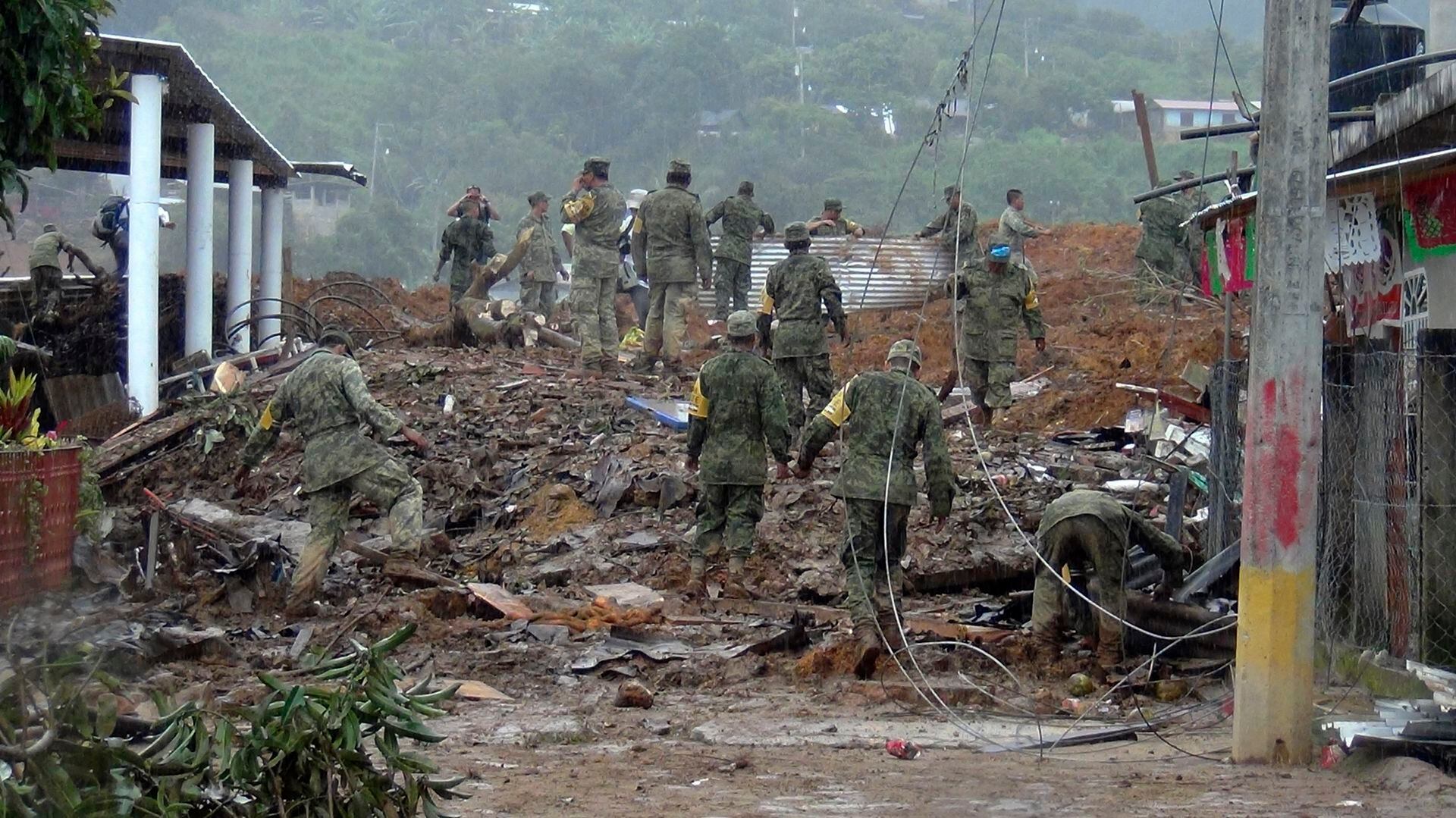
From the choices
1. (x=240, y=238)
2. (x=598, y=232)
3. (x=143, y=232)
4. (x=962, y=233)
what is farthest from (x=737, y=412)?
(x=240, y=238)

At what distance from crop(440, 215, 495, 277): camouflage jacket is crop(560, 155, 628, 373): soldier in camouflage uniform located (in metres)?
4.25

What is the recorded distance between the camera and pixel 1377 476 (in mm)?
7207

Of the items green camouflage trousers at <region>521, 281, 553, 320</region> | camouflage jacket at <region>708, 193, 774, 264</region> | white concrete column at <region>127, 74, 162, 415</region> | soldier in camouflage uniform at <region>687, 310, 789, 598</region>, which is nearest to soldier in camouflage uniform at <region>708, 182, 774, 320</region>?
camouflage jacket at <region>708, 193, 774, 264</region>

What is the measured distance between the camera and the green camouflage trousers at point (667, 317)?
15414 millimetres

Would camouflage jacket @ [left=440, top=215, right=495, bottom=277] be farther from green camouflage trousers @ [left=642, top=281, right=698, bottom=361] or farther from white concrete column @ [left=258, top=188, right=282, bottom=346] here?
green camouflage trousers @ [left=642, top=281, right=698, bottom=361]

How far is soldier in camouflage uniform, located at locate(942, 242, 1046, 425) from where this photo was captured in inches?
562

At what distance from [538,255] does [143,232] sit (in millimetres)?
6318

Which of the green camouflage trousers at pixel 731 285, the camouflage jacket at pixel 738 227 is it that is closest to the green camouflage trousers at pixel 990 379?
the camouflage jacket at pixel 738 227

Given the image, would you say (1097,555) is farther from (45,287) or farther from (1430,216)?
(45,287)

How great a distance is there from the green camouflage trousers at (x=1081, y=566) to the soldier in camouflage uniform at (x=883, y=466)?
641mm

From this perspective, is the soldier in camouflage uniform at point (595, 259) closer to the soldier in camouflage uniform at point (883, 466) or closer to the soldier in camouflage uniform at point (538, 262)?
the soldier in camouflage uniform at point (538, 262)

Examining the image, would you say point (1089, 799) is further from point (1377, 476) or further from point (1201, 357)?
point (1201, 357)

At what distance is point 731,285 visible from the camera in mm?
19062

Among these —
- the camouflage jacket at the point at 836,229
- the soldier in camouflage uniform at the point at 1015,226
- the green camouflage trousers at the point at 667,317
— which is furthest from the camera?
the soldier in camouflage uniform at the point at 1015,226
